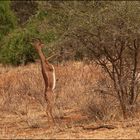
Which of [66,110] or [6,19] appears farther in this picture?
[6,19]

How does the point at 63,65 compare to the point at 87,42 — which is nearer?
the point at 87,42

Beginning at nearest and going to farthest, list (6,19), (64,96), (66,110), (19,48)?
(66,110) < (64,96) < (19,48) < (6,19)

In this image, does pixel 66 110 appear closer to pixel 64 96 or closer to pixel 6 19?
pixel 64 96

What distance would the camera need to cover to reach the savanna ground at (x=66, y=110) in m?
11.0

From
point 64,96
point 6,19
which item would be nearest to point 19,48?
point 6,19

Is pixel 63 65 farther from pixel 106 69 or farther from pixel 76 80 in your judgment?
pixel 106 69

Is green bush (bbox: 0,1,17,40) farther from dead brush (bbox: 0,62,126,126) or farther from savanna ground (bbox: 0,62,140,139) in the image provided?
dead brush (bbox: 0,62,126,126)

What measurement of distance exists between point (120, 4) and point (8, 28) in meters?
20.3

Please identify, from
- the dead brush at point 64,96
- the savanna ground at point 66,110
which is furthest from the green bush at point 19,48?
the dead brush at point 64,96

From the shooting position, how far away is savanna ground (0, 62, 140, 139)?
1104 cm

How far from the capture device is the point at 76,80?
60.7 feet

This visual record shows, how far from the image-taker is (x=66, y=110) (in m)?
15.1

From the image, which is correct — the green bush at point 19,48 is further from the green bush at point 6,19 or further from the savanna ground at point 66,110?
the savanna ground at point 66,110

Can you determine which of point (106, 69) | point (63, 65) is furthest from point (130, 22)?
point (63, 65)
